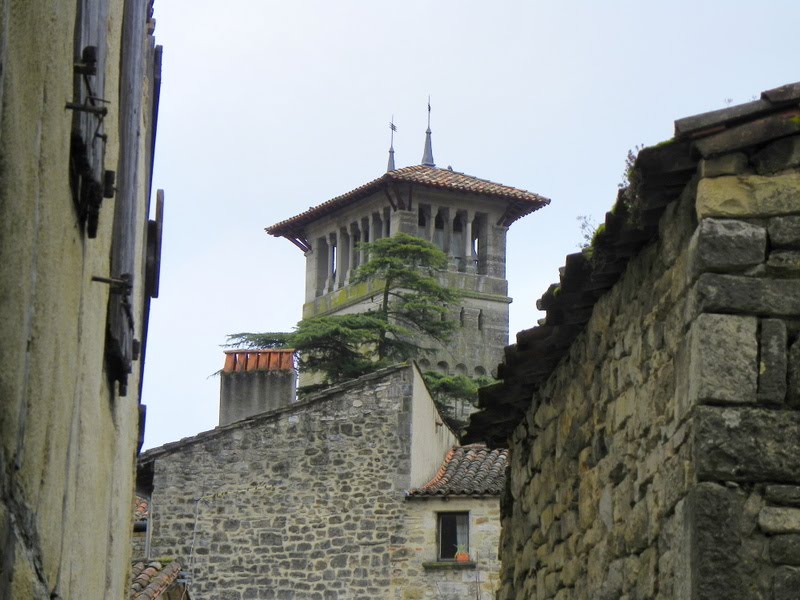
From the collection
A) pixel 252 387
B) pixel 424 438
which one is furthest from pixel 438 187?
pixel 424 438

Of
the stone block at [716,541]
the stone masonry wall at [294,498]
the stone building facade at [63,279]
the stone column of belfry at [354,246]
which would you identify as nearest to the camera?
the stone building facade at [63,279]

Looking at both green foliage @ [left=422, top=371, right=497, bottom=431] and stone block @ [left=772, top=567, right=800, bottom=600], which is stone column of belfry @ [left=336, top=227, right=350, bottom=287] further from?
stone block @ [left=772, top=567, right=800, bottom=600]

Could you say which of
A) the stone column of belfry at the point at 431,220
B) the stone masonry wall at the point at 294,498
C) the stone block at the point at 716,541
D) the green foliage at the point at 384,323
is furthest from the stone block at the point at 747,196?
the stone column of belfry at the point at 431,220

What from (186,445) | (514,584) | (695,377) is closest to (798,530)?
(695,377)

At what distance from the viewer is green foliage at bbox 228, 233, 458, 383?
137 ft

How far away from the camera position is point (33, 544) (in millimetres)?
3992

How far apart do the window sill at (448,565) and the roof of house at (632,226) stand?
13123mm

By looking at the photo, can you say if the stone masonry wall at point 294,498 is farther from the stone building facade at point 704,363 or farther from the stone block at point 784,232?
the stone block at point 784,232

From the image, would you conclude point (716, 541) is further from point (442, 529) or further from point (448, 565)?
point (442, 529)

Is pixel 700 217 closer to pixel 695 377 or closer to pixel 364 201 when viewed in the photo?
pixel 695 377

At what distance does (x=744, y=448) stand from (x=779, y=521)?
10.5 inches

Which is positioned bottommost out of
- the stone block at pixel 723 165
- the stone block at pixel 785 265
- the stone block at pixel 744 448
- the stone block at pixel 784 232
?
the stone block at pixel 744 448

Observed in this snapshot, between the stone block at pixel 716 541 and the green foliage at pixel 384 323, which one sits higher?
the green foliage at pixel 384 323

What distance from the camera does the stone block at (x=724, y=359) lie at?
A: 5.26m
